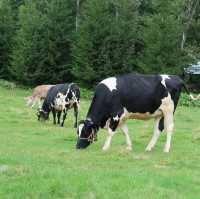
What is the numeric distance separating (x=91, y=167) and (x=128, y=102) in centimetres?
351

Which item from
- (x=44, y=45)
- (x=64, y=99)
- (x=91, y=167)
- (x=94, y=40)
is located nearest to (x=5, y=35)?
(x=44, y=45)

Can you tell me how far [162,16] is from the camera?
121 ft

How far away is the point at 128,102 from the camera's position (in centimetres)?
1409

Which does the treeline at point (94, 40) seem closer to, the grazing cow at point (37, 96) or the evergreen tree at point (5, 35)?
the evergreen tree at point (5, 35)

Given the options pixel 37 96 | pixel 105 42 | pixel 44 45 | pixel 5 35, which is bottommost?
pixel 37 96

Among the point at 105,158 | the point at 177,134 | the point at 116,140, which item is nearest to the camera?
the point at 105,158

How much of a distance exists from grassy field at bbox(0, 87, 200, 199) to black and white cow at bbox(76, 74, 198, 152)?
1.90 ft

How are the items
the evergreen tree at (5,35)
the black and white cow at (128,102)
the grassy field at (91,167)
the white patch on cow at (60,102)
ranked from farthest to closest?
the evergreen tree at (5,35), the white patch on cow at (60,102), the black and white cow at (128,102), the grassy field at (91,167)

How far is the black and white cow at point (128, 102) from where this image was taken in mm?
14055

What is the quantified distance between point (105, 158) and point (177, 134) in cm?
633

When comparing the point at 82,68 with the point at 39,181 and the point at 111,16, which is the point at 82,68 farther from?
the point at 39,181

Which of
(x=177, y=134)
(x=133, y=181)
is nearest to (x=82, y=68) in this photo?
(x=177, y=134)

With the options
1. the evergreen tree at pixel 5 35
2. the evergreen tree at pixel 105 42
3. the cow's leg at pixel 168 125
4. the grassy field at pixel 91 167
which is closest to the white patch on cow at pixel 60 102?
the grassy field at pixel 91 167

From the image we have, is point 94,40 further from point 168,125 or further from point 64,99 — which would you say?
point 168,125
